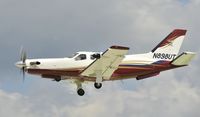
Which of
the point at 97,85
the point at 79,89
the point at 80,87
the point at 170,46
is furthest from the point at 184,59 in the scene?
the point at 79,89

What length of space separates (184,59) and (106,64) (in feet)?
27.6

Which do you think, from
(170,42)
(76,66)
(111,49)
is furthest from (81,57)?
(170,42)

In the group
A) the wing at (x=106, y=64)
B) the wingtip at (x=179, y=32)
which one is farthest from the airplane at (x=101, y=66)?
the wingtip at (x=179, y=32)

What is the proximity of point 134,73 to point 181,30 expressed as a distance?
850 centimetres

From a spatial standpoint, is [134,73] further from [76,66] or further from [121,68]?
[76,66]

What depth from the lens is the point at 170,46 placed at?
7956 cm

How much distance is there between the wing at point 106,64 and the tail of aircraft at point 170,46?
829cm

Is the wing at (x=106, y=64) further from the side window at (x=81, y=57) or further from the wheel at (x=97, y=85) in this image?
the side window at (x=81, y=57)

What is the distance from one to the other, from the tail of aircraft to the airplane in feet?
1.34

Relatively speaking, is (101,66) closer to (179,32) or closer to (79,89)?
(79,89)

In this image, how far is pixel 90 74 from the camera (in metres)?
71.6

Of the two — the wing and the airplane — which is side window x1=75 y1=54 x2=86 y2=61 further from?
the wing

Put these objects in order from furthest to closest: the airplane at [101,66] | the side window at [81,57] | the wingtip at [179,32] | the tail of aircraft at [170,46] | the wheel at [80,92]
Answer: the wingtip at [179,32]
the tail of aircraft at [170,46]
the wheel at [80,92]
the side window at [81,57]
the airplane at [101,66]

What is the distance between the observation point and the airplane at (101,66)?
70.2 metres
